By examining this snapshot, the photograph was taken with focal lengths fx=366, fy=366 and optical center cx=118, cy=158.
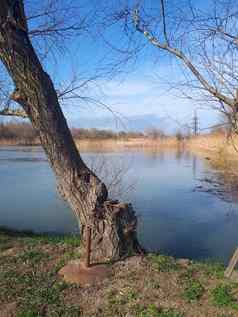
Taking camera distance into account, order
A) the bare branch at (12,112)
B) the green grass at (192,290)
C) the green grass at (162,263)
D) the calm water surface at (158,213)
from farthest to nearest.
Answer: the calm water surface at (158,213)
the bare branch at (12,112)
the green grass at (162,263)
the green grass at (192,290)

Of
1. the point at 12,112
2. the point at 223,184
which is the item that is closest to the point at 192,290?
the point at 12,112

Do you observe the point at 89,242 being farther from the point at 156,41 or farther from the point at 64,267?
the point at 156,41

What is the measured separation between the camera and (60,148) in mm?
4223

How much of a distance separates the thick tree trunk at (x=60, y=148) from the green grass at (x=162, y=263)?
0.27 metres

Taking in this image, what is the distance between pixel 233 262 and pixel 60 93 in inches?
146

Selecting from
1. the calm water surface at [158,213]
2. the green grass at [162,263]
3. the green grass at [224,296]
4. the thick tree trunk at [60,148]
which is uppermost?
the thick tree trunk at [60,148]

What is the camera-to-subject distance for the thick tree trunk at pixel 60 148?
12.9 ft

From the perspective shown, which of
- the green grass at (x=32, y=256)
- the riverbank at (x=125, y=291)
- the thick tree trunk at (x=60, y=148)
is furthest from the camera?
the green grass at (x=32, y=256)

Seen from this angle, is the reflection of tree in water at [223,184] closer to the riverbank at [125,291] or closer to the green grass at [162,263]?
the green grass at [162,263]

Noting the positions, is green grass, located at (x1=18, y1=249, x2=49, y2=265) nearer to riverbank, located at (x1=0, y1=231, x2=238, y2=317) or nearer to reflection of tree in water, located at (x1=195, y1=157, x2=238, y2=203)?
riverbank, located at (x1=0, y1=231, x2=238, y2=317)

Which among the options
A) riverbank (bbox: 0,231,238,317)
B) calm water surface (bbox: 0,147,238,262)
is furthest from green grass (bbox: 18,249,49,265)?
calm water surface (bbox: 0,147,238,262)

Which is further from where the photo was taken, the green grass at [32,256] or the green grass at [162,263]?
the green grass at [32,256]

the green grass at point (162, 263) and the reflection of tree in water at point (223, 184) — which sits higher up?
the green grass at point (162, 263)

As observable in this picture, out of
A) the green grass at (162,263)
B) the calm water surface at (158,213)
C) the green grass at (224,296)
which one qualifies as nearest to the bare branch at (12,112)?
the green grass at (162,263)
